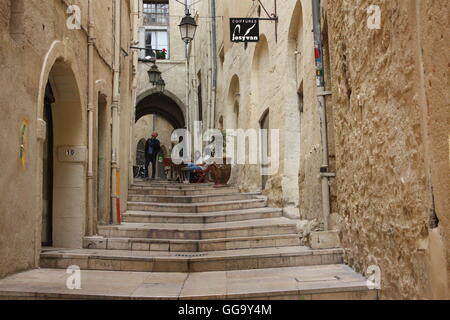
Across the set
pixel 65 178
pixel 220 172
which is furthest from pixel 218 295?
pixel 220 172

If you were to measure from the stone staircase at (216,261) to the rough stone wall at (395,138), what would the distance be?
1.42 ft

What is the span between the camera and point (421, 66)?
347cm

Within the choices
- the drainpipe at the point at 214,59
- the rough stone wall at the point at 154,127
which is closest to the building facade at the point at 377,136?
the drainpipe at the point at 214,59

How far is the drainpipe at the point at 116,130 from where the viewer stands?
28.4ft

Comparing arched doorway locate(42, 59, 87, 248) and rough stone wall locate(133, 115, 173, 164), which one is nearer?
arched doorway locate(42, 59, 87, 248)

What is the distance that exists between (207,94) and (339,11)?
13.5 metres

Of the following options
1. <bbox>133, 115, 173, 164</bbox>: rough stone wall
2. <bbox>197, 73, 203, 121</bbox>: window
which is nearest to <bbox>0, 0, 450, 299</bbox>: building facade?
<bbox>197, 73, 203, 121</bbox>: window

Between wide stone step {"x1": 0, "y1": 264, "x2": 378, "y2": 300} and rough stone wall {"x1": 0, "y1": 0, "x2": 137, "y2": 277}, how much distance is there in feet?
1.07

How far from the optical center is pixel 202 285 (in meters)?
4.92

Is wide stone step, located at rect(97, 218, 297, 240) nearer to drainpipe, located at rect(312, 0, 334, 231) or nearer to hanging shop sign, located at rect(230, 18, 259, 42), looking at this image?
drainpipe, located at rect(312, 0, 334, 231)

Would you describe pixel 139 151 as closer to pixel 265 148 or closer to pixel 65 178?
pixel 265 148

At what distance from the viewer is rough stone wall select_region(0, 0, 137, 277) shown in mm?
4730
